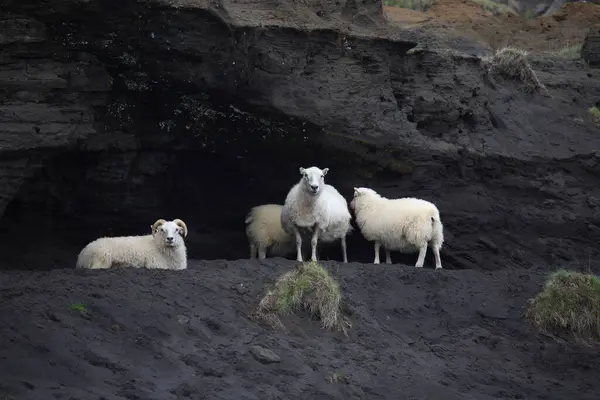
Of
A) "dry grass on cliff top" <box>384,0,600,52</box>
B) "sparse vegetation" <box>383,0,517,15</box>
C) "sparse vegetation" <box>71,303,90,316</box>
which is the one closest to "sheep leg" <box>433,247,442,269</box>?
"sparse vegetation" <box>71,303,90,316</box>

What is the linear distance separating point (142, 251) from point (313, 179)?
2830 millimetres

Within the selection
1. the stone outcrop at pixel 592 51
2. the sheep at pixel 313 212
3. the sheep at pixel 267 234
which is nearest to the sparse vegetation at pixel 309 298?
the sheep at pixel 313 212

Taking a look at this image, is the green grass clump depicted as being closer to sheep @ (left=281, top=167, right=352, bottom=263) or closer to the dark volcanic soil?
sheep @ (left=281, top=167, right=352, bottom=263)

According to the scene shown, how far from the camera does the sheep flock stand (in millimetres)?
15367

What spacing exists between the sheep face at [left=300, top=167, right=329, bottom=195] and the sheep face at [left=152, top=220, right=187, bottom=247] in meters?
2.09

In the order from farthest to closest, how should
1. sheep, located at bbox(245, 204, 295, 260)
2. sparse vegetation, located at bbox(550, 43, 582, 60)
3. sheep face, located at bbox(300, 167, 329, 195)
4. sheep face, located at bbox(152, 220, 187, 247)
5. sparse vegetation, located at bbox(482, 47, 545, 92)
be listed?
sparse vegetation, located at bbox(550, 43, 582, 60), sparse vegetation, located at bbox(482, 47, 545, 92), sheep, located at bbox(245, 204, 295, 260), sheep face, located at bbox(300, 167, 329, 195), sheep face, located at bbox(152, 220, 187, 247)

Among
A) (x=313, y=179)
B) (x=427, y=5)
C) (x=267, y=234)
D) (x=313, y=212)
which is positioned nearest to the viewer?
(x=313, y=179)

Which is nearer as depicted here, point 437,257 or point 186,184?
point 437,257

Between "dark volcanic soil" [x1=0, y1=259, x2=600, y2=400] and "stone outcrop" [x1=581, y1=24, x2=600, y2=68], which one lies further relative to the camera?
"stone outcrop" [x1=581, y1=24, x2=600, y2=68]

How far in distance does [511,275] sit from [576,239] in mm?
2785

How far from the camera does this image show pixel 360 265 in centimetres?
1566

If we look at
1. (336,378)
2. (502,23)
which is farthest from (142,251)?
(502,23)

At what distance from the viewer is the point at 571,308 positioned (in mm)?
14641

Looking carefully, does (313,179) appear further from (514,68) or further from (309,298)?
(514,68)
